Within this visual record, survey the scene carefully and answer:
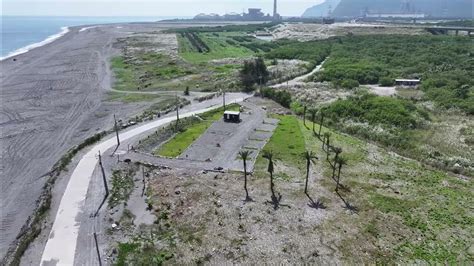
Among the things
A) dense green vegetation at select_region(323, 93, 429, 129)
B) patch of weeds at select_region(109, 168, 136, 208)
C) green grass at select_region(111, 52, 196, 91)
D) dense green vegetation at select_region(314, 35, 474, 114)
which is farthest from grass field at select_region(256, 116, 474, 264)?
green grass at select_region(111, 52, 196, 91)

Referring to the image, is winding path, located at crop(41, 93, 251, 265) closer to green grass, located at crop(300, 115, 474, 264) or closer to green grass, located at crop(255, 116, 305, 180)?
green grass, located at crop(255, 116, 305, 180)

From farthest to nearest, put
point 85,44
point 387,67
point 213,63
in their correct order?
1. point 85,44
2. point 213,63
3. point 387,67

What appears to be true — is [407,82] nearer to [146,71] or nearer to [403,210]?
[403,210]

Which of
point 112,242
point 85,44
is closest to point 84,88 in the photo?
point 112,242

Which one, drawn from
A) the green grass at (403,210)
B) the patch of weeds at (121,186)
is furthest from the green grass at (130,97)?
the green grass at (403,210)

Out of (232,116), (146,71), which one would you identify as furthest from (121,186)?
(146,71)

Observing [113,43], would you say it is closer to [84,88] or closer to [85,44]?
[85,44]

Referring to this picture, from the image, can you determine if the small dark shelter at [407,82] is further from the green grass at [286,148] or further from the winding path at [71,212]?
the winding path at [71,212]
